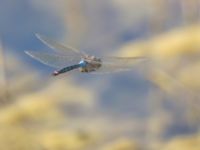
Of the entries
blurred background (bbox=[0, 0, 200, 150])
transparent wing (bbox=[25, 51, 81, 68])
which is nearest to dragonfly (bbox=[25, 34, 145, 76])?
transparent wing (bbox=[25, 51, 81, 68])

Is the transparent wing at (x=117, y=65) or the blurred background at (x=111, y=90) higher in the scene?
the blurred background at (x=111, y=90)

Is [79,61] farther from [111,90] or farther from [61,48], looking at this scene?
[111,90]

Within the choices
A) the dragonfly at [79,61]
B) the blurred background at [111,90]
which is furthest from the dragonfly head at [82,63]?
the blurred background at [111,90]

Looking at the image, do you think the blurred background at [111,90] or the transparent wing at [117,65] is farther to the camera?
the blurred background at [111,90]

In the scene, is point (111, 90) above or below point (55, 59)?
above

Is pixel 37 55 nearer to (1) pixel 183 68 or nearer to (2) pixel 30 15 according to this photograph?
(1) pixel 183 68

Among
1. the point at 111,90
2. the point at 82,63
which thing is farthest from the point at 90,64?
the point at 111,90

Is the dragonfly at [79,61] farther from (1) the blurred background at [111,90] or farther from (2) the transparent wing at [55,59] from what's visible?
(1) the blurred background at [111,90]

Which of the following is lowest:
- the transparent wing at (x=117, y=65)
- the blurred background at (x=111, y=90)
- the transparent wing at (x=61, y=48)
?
the transparent wing at (x=117, y=65)
